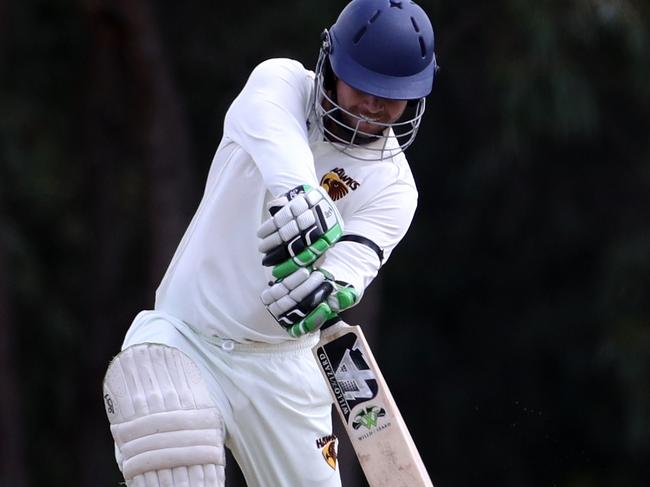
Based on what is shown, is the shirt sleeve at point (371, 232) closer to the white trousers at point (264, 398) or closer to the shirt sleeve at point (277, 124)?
the shirt sleeve at point (277, 124)

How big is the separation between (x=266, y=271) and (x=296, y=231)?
480mm

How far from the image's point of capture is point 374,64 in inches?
166

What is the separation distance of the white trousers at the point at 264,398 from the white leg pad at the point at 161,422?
11cm

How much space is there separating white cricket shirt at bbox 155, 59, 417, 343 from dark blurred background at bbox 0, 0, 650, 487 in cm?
544

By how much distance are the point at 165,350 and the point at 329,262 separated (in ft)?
1.64

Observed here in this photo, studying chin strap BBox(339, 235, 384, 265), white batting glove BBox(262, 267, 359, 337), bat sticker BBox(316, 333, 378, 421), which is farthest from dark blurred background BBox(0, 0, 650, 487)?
white batting glove BBox(262, 267, 359, 337)

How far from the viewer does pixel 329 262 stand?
4070 millimetres

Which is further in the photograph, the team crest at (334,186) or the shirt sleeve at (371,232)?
the team crest at (334,186)

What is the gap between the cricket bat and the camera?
4.13 metres

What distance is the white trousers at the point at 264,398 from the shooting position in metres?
4.28

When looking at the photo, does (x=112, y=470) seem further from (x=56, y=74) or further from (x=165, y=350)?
(x=165, y=350)

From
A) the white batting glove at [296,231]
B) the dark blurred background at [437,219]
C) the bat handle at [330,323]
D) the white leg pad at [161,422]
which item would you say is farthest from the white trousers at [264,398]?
the dark blurred background at [437,219]

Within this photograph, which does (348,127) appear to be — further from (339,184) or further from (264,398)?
(264,398)

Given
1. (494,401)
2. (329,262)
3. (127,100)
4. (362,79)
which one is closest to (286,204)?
(329,262)
